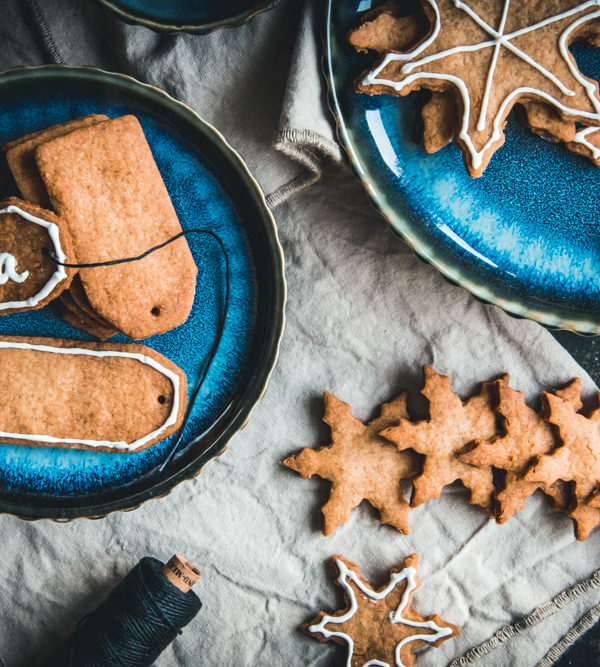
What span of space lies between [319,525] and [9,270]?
0.70 meters

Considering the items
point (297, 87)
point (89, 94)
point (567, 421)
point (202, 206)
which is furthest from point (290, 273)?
point (567, 421)

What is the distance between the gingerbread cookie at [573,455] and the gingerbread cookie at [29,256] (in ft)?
2.82

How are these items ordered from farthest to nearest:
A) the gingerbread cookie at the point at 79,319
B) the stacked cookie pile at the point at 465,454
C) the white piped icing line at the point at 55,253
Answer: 1. the stacked cookie pile at the point at 465,454
2. the gingerbread cookie at the point at 79,319
3. the white piped icing line at the point at 55,253

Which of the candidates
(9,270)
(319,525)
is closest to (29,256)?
(9,270)

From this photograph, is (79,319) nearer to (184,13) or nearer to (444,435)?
(184,13)

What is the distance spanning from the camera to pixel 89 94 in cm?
97

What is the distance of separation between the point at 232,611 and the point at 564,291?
0.86 metres

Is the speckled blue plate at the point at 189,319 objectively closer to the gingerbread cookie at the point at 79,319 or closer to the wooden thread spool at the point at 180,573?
the gingerbread cookie at the point at 79,319

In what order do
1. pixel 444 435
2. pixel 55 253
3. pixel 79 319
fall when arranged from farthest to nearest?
pixel 444 435
pixel 79 319
pixel 55 253

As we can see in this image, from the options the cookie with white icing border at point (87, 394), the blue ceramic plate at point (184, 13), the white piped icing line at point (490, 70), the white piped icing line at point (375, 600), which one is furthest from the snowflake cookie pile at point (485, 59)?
the white piped icing line at point (375, 600)

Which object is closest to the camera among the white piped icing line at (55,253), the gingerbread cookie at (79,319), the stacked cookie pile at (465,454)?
the white piped icing line at (55,253)

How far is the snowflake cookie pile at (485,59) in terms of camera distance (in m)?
0.91

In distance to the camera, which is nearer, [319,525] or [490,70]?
[490,70]

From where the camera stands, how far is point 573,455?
108cm
